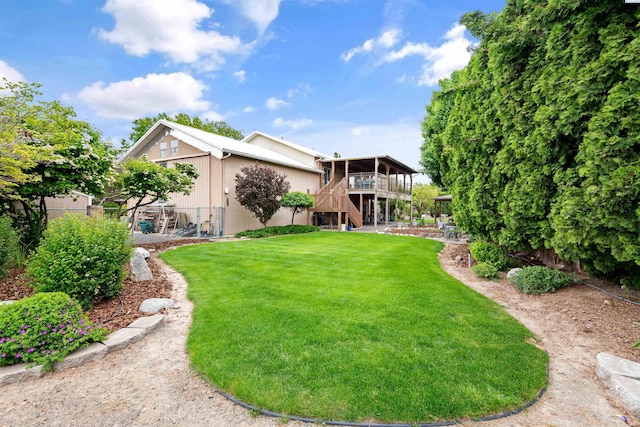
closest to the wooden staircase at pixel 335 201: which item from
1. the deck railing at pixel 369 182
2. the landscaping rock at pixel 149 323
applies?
the deck railing at pixel 369 182

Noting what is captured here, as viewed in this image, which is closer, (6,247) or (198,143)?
(6,247)

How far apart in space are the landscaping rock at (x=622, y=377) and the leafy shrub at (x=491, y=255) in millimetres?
3981

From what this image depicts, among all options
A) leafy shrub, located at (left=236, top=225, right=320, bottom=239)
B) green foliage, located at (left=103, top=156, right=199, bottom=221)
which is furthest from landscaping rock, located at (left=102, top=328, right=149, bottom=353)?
leafy shrub, located at (left=236, top=225, right=320, bottom=239)

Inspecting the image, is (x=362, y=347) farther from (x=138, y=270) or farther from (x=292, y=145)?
(x=292, y=145)

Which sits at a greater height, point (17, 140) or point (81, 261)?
point (17, 140)

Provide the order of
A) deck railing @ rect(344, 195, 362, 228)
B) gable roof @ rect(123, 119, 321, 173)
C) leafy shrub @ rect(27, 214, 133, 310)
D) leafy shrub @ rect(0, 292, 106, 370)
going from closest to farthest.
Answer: leafy shrub @ rect(0, 292, 106, 370) → leafy shrub @ rect(27, 214, 133, 310) → gable roof @ rect(123, 119, 321, 173) → deck railing @ rect(344, 195, 362, 228)

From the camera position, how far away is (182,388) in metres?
2.58

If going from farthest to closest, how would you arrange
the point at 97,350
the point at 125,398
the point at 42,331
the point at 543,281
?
the point at 543,281 < the point at 97,350 < the point at 42,331 < the point at 125,398

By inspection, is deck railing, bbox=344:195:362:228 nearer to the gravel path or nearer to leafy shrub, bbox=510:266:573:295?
leafy shrub, bbox=510:266:573:295

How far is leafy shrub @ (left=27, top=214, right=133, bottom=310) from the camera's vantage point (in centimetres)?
402

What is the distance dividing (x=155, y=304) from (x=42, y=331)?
5.51 ft

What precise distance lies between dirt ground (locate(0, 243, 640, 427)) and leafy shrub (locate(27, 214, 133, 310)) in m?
0.43

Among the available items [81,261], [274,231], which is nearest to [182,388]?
[81,261]

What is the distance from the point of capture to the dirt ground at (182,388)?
2191 mm
